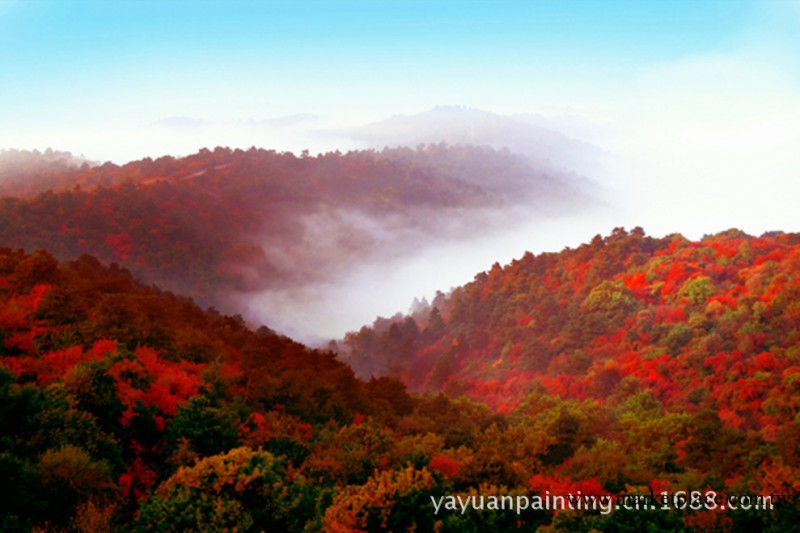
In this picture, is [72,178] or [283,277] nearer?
[72,178]

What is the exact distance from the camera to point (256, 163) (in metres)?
169

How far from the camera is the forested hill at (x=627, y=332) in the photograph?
6112 centimetres

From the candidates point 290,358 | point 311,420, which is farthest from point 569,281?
point 311,420

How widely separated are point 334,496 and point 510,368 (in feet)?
231

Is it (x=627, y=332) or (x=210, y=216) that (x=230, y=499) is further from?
(x=210, y=216)

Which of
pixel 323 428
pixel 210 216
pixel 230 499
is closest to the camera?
pixel 230 499

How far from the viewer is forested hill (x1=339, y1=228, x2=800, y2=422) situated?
61.1 m

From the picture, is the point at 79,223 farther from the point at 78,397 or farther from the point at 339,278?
the point at 78,397

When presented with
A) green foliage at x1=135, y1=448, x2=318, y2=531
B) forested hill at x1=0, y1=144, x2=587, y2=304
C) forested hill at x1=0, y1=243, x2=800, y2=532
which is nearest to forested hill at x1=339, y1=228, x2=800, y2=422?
forested hill at x1=0, y1=243, x2=800, y2=532

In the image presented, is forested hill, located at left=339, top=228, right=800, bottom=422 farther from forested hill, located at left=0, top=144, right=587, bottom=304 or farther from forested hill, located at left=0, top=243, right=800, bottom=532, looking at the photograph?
forested hill, located at left=0, top=144, right=587, bottom=304

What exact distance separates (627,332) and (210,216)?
295ft

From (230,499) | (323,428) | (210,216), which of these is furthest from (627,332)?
(210,216)

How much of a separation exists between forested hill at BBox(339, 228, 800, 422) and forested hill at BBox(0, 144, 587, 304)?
3236cm

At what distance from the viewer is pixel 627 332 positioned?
251 ft
